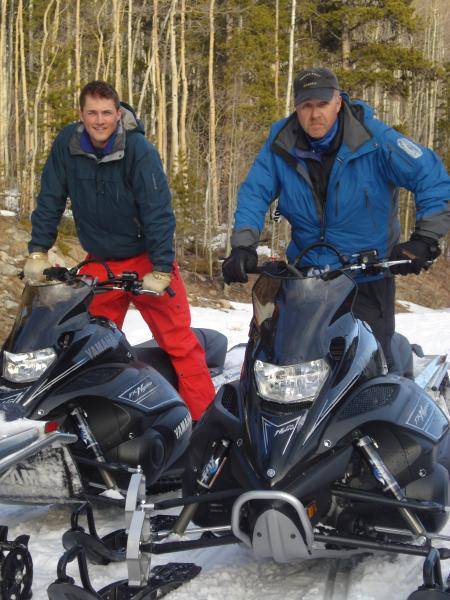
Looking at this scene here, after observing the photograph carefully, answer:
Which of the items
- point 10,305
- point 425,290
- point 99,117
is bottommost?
point 425,290

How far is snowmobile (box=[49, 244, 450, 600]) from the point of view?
244 cm

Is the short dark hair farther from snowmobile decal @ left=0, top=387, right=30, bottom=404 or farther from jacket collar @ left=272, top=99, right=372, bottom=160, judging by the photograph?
snowmobile decal @ left=0, top=387, right=30, bottom=404

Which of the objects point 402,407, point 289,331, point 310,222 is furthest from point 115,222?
point 402,407

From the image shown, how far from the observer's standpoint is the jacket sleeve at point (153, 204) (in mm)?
3982

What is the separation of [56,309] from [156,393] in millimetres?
697

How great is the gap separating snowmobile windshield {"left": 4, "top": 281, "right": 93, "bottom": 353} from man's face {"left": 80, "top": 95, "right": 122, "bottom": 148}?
33.3 inches

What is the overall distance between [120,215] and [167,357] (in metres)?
0.88

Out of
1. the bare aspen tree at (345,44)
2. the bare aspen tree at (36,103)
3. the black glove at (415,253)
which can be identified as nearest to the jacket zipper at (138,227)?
the black glove at (415,253)

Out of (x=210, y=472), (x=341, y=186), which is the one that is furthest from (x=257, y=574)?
(x=341, y=186)

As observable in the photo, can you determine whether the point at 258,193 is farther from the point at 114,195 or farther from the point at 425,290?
the point at 425,290

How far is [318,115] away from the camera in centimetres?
319

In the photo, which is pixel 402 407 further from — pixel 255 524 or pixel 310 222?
pixel 310 222

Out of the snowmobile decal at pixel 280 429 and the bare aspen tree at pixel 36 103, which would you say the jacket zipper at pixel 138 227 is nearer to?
the snowmobile decal at pixel 280 429

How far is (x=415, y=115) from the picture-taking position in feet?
123
